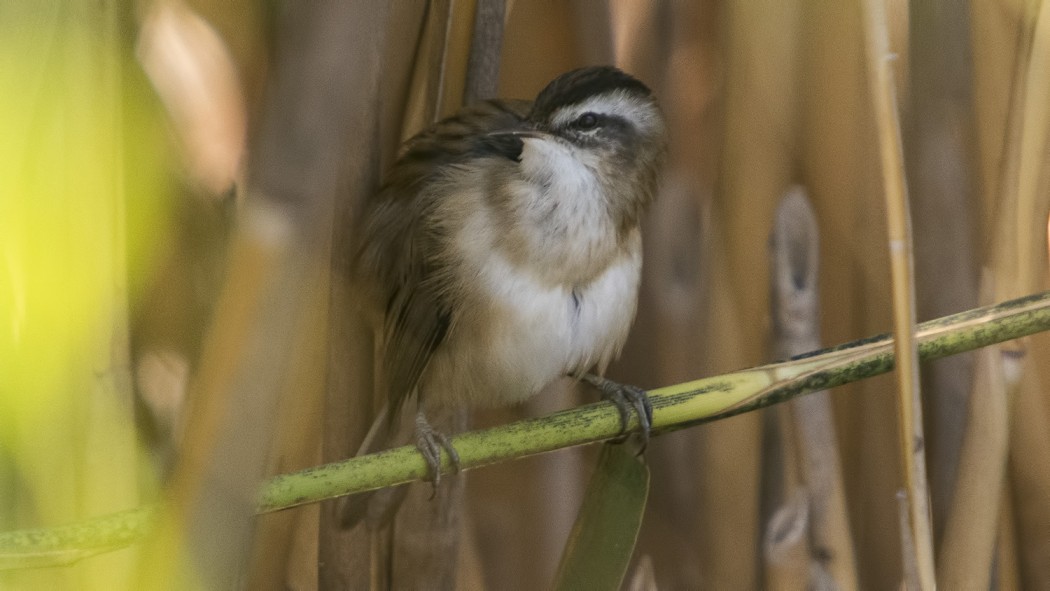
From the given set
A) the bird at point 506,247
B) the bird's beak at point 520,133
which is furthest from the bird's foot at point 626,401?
the bird's beak at point 520,133

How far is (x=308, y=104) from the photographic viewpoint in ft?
1.27

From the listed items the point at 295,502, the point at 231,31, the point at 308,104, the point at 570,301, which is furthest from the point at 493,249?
the point at 308,104

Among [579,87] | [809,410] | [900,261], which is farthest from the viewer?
[809,410]

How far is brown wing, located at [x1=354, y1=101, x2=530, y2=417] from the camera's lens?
115cm

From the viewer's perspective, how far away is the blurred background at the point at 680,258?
93 centimetres

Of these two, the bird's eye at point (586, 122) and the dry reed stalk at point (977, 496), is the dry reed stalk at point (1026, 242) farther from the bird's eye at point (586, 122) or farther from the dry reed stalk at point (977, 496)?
the bird's eye at point (586, 122)

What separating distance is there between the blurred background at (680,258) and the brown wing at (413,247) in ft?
0.11

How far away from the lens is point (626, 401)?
1173 millimetres

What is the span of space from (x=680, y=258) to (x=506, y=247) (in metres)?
0.24

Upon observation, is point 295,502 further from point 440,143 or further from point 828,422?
point 828,422

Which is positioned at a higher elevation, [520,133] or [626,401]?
[520,133]

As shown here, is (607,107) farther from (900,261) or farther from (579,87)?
(900,261)

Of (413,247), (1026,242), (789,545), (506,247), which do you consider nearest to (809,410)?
(789,545)

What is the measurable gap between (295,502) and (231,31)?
1.68 feet
